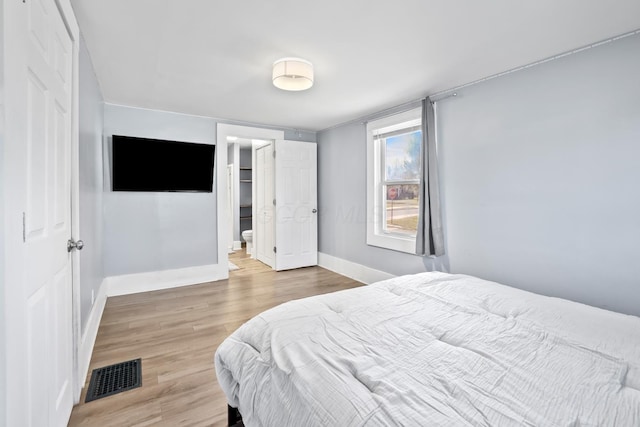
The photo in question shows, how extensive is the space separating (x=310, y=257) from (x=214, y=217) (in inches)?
68.1

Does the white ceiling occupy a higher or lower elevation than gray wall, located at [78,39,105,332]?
higher

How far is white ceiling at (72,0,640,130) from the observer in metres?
1.73

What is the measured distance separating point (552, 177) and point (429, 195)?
40.8 inches

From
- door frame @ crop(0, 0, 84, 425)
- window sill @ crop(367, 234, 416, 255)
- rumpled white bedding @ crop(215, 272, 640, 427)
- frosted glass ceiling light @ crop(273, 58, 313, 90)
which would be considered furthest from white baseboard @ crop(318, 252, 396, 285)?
door frame @ crop(0, 0, 84, 425)

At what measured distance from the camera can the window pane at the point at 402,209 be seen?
3.61 metres

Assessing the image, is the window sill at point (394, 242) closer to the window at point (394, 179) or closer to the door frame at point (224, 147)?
the window at point (394, 179)

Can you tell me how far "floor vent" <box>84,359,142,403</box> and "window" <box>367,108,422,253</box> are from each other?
111 inches

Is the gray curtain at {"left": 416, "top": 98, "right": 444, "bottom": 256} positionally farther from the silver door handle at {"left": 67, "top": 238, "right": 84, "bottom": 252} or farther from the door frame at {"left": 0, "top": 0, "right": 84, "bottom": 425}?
the door frame at {"left": 0, "top": 0, "right": 84, "bottom": 425}

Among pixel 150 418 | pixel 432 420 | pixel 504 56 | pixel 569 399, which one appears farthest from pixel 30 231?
pixel 504 56

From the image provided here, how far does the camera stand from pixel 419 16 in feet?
5.94

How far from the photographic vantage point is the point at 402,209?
3789 millimetres

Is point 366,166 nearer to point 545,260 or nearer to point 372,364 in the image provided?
point 545,260

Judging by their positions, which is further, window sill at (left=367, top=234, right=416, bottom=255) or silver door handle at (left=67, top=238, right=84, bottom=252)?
window sill at (left=367, top=234, right=416, bottom=255)

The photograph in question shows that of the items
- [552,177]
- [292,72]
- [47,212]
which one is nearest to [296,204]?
[292,72]
